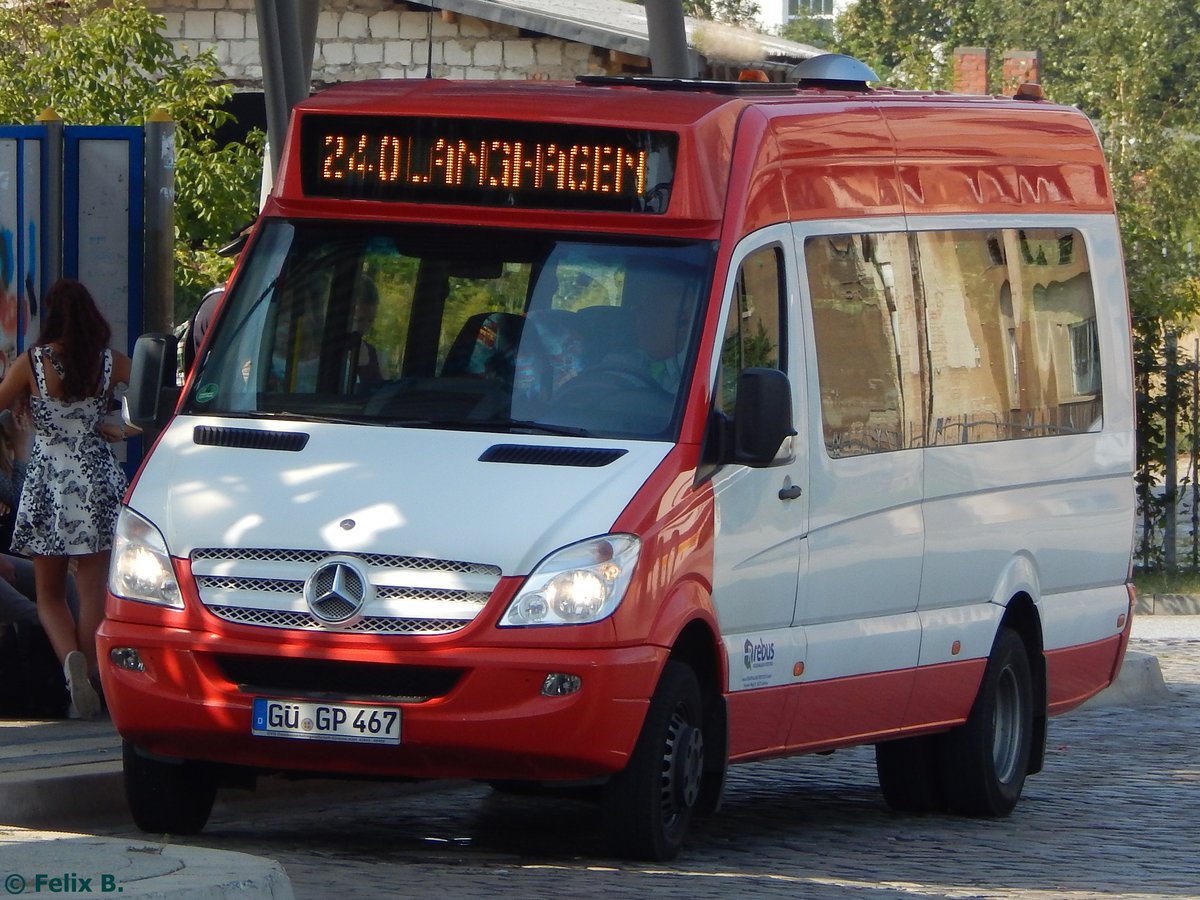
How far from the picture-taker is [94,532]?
34.9 ft

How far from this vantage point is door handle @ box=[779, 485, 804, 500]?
8.85m

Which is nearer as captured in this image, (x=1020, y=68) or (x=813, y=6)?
(x=1020, y=68)

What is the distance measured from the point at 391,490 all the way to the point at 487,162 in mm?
1387

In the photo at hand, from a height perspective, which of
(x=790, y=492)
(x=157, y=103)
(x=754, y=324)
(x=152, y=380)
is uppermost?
(x=157, y=103)

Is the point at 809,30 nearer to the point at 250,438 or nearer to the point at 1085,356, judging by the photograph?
the point at 1085,356

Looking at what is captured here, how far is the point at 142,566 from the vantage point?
26.8 feet

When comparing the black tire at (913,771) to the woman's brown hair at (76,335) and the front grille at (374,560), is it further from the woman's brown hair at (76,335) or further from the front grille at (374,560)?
the woman's brown hair at (76,335)

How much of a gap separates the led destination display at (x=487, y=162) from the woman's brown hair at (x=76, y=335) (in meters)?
1.95

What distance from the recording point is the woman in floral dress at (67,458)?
416 inches

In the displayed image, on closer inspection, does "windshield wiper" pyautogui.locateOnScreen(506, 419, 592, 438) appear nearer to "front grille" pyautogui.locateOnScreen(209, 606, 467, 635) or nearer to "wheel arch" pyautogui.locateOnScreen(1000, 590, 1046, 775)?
"front grille" pyautogui.locateOnScreen(209, 606, 467, 635)

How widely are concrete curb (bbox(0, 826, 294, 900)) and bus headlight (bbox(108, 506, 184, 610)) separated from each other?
4.06ft

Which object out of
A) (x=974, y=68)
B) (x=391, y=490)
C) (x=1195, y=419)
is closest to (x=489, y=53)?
(x=1195, y=419)

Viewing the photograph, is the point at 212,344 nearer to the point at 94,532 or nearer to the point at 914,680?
the point at 94,532

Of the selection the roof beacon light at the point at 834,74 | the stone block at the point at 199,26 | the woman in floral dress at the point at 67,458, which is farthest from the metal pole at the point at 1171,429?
the woman in floral dress at the point at 67,458
